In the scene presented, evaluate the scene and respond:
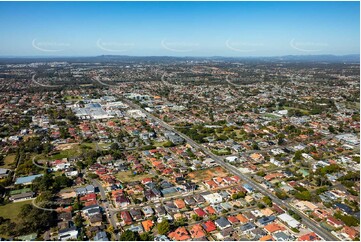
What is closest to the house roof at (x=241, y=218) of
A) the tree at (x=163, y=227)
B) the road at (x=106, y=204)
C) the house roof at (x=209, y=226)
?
the house roof at (x=209, y=226)

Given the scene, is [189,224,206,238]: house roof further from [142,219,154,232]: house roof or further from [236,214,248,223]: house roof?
[236,214,248,223]: house roof

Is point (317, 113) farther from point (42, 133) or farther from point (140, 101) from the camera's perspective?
point (42, 133)

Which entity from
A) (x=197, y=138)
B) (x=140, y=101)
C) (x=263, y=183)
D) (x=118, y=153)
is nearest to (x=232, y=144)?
(x=197, y=138)

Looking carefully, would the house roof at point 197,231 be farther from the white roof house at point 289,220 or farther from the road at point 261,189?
the road at point 261,189

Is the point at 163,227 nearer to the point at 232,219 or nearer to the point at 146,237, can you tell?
the point at 146,237

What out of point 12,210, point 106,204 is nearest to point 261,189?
point 106,204
